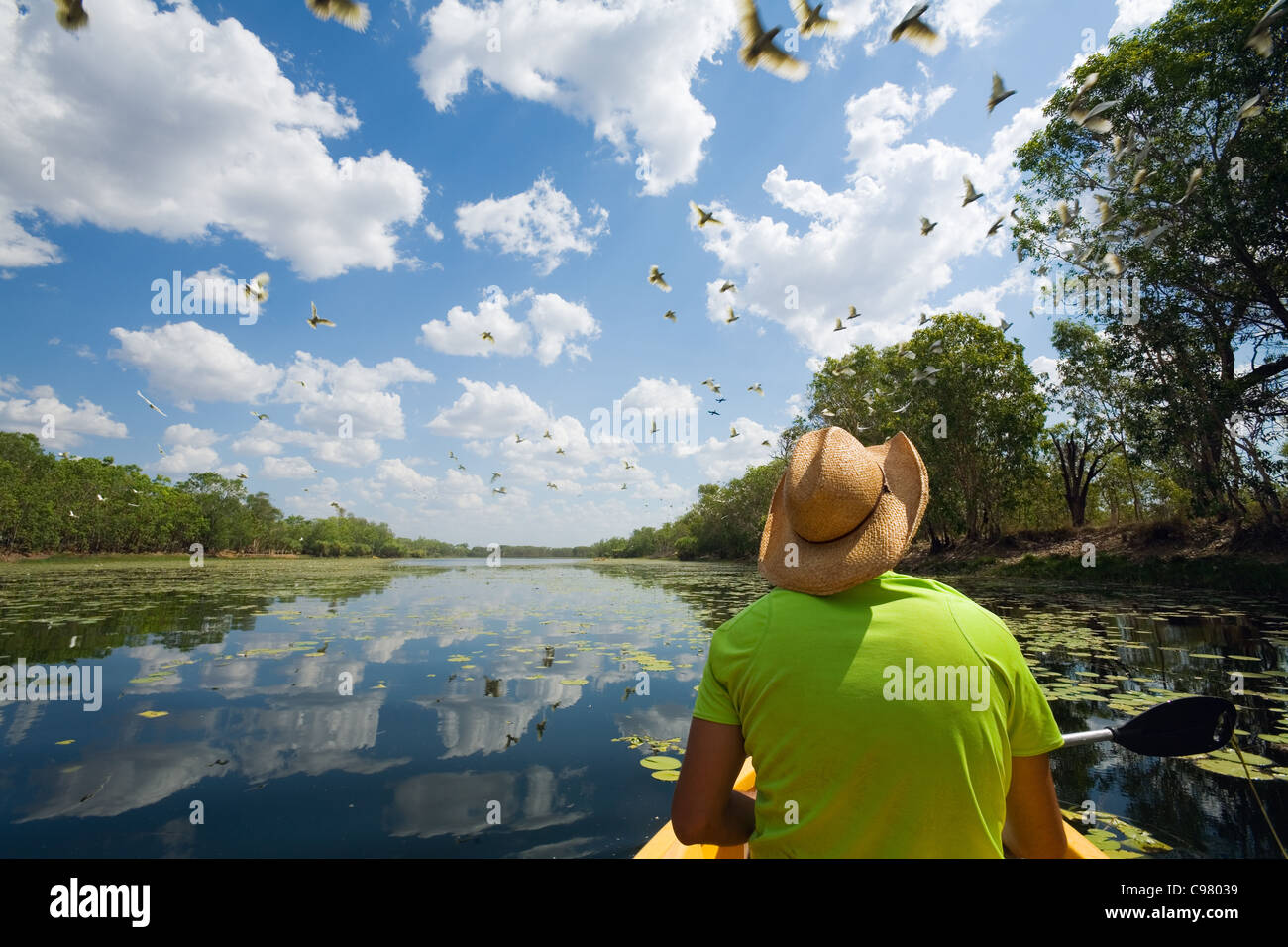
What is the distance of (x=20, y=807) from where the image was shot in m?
3.06

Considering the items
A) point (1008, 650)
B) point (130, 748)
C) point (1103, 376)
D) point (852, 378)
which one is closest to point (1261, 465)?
point (1103, 376)

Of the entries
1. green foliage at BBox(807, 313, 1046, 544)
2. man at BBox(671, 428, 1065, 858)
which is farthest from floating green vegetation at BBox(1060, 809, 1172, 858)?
green foliage at BBox(807, 313, 1046, 544)

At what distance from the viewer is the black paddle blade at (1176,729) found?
6.60 feet

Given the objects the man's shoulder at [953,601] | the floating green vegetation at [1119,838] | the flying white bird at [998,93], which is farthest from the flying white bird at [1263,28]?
the man's shoulder at [953,601]

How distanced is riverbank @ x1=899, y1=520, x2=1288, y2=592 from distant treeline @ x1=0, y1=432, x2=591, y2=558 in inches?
1073

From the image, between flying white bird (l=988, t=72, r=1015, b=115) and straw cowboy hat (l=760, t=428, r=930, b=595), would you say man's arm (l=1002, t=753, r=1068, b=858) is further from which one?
flying white bird (l=988, t=72, r=1015, b=115)

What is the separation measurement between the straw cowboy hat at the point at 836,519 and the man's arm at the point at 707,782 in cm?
37

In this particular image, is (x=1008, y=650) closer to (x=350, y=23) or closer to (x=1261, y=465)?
(x=350, y=23)

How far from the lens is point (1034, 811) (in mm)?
1309

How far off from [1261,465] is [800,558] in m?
18.8

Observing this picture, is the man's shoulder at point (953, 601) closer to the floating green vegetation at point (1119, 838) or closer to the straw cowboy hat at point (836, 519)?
the straw cowboy hat at point (836, 519)

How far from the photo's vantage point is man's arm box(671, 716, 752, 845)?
123 cm

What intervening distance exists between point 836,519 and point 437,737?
4.10 m
